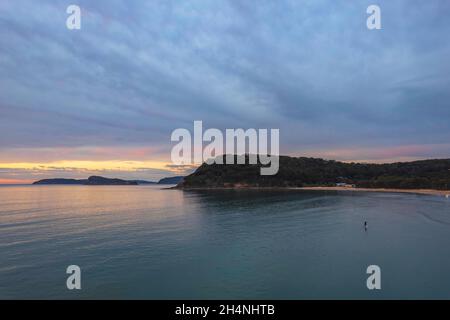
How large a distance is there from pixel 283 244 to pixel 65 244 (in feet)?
99.8

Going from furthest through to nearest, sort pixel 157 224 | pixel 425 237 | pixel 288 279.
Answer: pixel 157 224
pixel 425 237
pixel 288 279

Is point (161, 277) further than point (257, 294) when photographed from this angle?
Yes

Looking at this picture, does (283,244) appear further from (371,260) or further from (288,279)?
(288,279)

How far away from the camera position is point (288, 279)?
2677cm

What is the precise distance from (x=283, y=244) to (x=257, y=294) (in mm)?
17615

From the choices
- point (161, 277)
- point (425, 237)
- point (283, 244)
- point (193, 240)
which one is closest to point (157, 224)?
point (193, 240)
